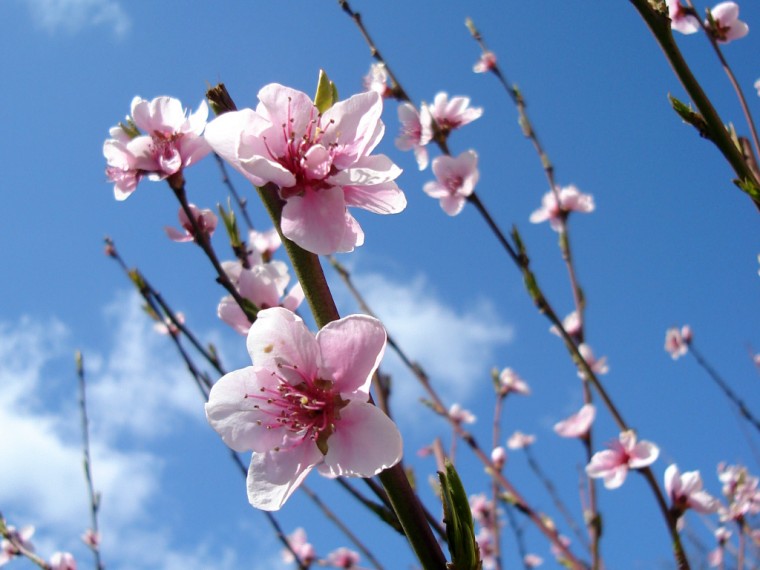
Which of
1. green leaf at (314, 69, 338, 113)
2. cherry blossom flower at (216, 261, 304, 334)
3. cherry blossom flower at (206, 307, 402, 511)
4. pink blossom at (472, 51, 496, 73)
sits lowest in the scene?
cherry blossom flower at (206, 307, 402, 511)

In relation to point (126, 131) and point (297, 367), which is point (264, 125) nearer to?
point (297, 367)

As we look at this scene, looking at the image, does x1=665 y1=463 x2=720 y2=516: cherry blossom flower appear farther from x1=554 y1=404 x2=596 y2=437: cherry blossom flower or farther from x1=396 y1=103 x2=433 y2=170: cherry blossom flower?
x1=396 y1=103 x2=433 y2=170: cherry blossom flower

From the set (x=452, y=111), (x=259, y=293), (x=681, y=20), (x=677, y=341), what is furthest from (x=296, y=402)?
(x=677, y=341)

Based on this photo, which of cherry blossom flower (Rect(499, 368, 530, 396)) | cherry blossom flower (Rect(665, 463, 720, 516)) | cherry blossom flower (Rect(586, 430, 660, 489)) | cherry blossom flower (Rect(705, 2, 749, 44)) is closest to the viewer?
cherry blossom flower (Rect(665, 463, 720, 516))

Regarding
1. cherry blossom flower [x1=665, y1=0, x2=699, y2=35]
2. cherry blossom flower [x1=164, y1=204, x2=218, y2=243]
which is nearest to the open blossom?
cherry blossom flower [x1=164, y1=204, x2=218, y2=243]

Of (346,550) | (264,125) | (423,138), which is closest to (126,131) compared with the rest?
(264,125)
